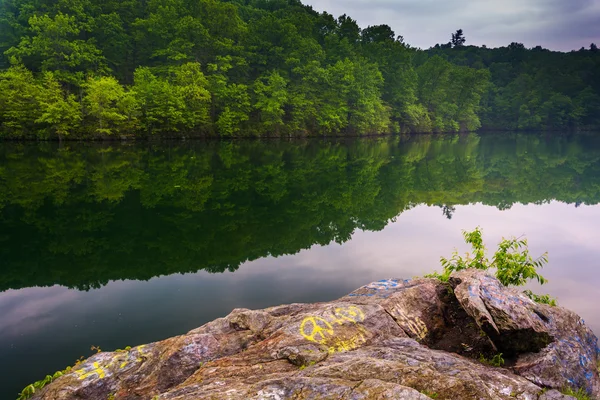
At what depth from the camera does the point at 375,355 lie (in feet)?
16.5

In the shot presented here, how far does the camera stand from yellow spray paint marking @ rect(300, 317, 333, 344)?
573cm

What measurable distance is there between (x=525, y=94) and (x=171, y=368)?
4766 inches

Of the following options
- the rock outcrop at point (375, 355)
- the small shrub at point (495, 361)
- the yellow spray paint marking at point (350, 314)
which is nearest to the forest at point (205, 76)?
the rock outcrop at point (375, 355)

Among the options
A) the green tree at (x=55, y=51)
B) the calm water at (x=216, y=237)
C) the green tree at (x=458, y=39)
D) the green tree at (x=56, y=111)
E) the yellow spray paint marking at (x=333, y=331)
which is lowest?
the calm water at (x=216, y=237)

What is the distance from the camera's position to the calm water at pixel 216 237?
929cm

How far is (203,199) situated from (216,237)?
6.28 m

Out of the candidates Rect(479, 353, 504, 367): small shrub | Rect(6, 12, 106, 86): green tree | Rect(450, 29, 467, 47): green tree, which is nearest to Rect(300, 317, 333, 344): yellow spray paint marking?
Rect(479, 353, 504, 367): small shrub

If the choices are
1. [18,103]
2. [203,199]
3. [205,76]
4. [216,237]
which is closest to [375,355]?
[216,237]

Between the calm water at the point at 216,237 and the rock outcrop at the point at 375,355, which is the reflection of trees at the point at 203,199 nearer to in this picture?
the calm water at the point at 216,237

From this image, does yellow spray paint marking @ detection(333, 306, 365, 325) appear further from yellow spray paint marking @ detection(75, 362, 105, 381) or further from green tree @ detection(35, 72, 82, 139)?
green tree @ detection(35, 72, 82, 139)

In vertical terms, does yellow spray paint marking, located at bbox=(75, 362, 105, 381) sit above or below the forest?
below

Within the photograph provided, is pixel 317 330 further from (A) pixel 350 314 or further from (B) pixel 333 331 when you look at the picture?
(A) pixel 350 314

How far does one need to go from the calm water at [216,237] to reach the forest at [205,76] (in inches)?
665

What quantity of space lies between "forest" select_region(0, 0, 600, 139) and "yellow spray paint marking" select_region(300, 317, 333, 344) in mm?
48132
